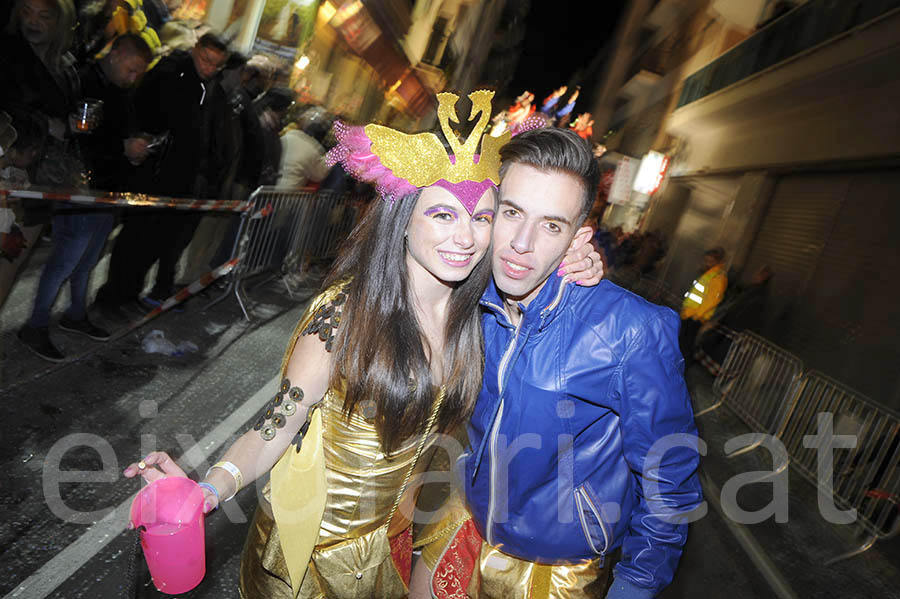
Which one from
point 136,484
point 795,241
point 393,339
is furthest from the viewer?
point 795,241

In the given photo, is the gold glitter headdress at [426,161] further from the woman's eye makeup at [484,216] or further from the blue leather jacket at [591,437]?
the blue leather jacket at [591,437]

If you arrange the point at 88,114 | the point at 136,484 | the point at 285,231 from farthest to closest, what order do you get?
the point at 285,231 → the point at 88,114 → the point at 136,484

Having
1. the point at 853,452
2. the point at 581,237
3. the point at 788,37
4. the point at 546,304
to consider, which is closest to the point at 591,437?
the point at 546,304

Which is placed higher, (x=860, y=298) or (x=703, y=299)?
(x=860, y=298)

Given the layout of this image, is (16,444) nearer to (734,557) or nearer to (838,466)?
(734,557)

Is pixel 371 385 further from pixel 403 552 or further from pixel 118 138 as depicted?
pixel 118 138

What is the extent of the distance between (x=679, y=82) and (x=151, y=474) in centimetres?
3019

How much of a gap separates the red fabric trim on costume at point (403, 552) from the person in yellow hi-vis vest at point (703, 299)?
300 inches

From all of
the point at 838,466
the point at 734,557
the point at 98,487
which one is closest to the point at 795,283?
the point at 838,466

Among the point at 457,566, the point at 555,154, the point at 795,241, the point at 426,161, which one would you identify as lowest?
the point at 457,566

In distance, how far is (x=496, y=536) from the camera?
199 cm

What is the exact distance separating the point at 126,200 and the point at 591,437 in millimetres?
4298

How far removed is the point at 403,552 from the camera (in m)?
2.08

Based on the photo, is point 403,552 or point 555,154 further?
point 403,552
